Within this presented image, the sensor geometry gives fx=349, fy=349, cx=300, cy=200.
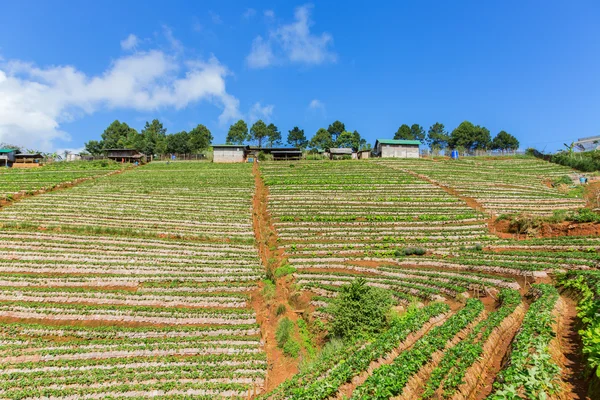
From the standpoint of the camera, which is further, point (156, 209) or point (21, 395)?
point (156, 209)

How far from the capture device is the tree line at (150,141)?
106m

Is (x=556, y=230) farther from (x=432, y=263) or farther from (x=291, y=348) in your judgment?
(x=291, y=348)

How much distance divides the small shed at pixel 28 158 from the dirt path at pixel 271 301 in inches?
2774

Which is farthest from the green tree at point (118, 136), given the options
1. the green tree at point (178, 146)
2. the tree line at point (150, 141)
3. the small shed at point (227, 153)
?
the small shed at point (227, 153)

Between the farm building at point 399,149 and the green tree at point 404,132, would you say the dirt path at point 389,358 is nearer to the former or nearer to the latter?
the farm building at point 399,149

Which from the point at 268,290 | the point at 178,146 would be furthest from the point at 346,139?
the point at 268,290

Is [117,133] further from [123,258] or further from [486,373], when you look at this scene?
[486,373]

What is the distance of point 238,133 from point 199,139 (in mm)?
15387

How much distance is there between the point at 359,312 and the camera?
1897cm

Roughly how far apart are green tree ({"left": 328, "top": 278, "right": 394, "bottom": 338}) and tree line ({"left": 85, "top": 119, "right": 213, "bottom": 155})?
95.0 metres

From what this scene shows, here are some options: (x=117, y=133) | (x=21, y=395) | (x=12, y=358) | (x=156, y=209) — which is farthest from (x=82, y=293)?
(x=117, y=133)

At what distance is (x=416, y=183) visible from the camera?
58.4 metres

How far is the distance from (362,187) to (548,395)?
4640cm

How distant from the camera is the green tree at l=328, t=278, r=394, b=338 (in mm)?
18625
